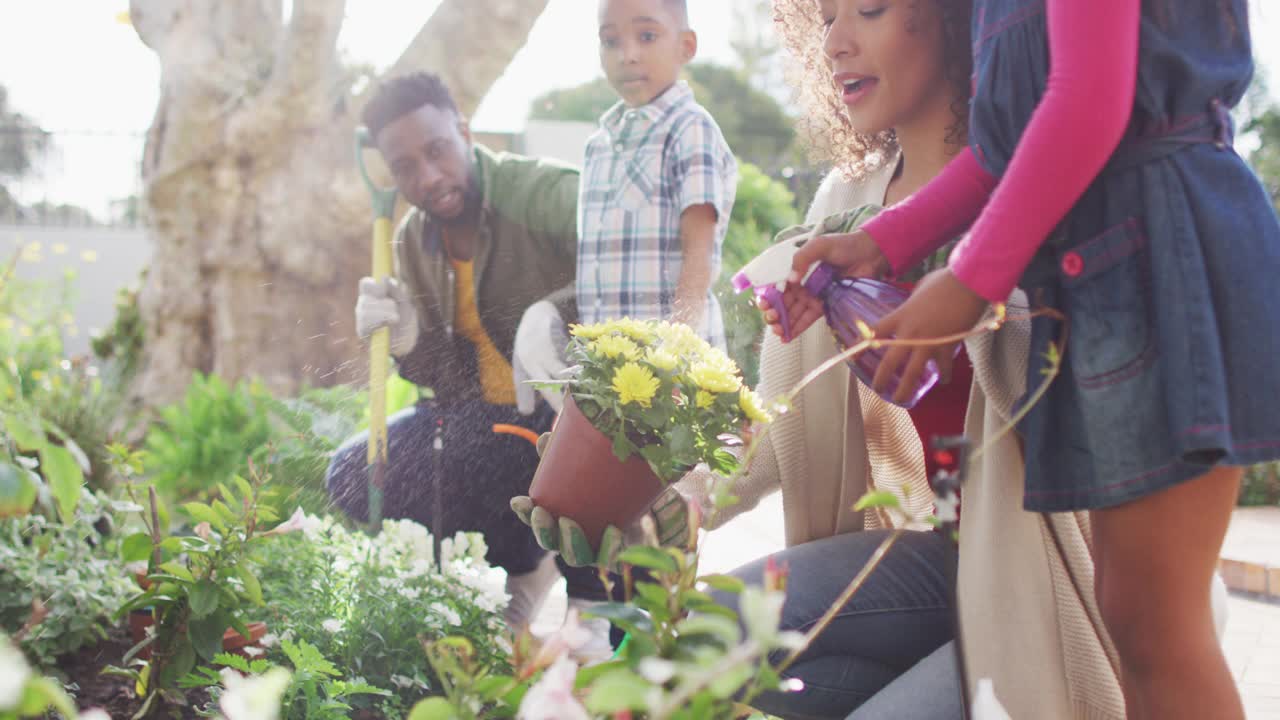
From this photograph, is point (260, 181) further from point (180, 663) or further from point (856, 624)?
point (856, 624)

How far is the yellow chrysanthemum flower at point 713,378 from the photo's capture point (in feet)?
3.28

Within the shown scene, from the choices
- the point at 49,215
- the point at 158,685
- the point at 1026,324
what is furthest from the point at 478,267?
the point at 49,215

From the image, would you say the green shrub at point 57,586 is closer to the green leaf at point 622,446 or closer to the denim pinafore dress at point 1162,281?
the green leaf at point 622,446

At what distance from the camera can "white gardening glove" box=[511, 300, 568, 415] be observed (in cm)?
254

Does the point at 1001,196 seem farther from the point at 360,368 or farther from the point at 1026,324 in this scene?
the point at 360,368

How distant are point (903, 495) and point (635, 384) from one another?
0.39 m

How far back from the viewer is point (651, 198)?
2.45m

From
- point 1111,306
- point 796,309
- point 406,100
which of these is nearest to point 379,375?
point 406,100

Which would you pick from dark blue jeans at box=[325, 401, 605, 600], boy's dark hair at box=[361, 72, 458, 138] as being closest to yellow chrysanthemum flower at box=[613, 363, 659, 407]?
dark blue jeans at box=[325, 401, 605, 600]

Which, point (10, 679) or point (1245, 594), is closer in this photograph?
point (10, 679)

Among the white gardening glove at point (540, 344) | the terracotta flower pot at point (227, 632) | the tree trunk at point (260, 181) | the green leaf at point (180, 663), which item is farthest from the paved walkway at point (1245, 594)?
the tree trunk at point (260, 181)

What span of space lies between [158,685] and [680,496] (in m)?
0.79

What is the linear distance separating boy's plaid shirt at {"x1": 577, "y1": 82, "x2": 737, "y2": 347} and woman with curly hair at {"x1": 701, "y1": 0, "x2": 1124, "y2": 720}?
0.68m

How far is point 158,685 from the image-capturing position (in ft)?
4.53
